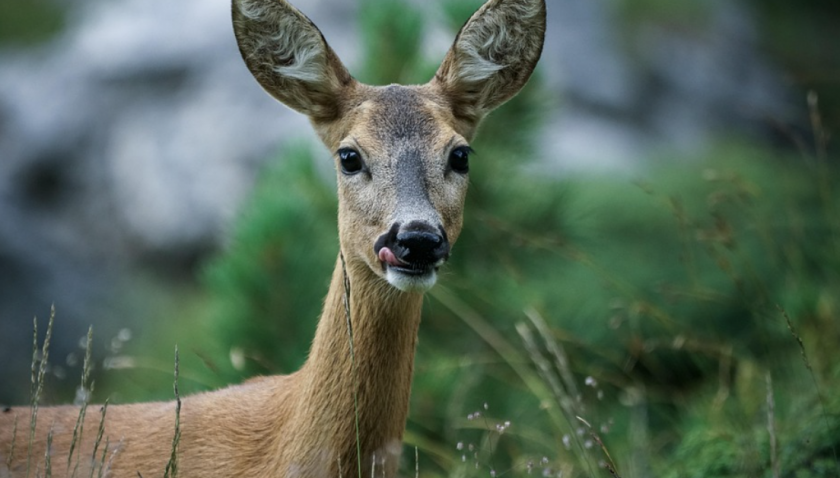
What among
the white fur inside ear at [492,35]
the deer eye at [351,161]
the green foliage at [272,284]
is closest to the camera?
the deer eye at [351,161]

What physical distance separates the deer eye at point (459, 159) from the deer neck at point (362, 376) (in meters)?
0.49

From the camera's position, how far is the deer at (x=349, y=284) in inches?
148

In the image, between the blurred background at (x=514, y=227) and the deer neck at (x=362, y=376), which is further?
the blurred background at (x=514, y=227)

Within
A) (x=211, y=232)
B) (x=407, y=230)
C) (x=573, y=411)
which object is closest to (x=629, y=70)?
(x=211, y=232)

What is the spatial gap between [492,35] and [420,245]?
4.00ft

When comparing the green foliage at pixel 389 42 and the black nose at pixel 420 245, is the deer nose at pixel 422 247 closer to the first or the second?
the black nose at pixel 420 245

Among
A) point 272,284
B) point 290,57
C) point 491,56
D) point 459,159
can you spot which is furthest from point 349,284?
point 272,284

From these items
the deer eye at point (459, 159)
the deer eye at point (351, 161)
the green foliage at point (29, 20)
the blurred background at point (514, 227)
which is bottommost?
the blurred background at point (514, 227)

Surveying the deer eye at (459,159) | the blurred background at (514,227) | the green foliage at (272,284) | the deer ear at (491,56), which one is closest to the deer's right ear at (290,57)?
the deer ear at (491,56)

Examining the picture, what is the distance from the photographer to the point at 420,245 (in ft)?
11.6

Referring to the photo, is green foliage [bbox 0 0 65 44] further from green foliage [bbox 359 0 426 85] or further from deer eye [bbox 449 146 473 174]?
deer eye [bbox 449 146 473 174]

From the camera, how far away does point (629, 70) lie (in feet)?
43.1

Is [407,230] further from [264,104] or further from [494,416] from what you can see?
[264,104]

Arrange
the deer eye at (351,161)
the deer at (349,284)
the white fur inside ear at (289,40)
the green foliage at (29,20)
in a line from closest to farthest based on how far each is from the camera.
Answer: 1. the deer at (349,284)
2. the deer eye at (351,161)
3. the white fur inside ear at (289,40)
4. the green foliage at (29,20)
